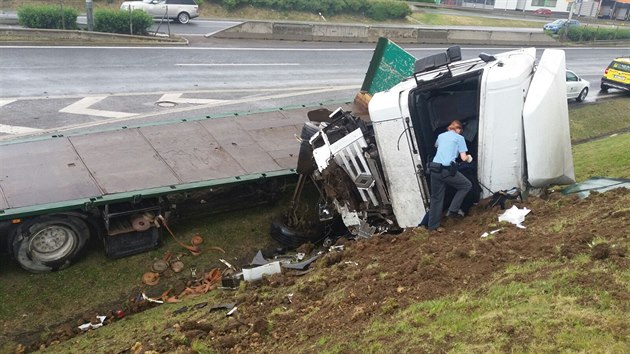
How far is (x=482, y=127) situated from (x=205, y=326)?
13.2ft

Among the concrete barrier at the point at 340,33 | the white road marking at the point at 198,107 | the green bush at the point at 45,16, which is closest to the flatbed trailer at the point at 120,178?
the white road marking at the point at 198,107

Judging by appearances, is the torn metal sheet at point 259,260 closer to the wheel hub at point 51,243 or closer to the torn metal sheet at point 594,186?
the wheel hub at point 51,243

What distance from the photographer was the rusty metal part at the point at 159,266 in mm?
7848

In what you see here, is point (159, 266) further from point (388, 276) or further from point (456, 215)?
point (456, 215)

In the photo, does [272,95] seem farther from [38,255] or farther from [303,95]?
[38,255]

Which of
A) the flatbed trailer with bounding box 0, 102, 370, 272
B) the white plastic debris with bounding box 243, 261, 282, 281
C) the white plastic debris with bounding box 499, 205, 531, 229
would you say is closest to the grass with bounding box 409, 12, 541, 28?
the flatbed trailer with bounding box 0, 102, 370, 272

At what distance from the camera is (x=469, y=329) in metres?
4.43

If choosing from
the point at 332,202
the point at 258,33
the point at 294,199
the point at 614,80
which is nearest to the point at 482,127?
the point at 332,202

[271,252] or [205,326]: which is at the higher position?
[205,326]

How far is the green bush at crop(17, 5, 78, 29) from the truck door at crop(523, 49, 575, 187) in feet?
71.0

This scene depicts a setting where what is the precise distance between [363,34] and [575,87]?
13852mm

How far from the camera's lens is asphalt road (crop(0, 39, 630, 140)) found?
14844mm

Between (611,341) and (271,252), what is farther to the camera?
(271,252)

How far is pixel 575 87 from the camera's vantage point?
19938 millimetres
